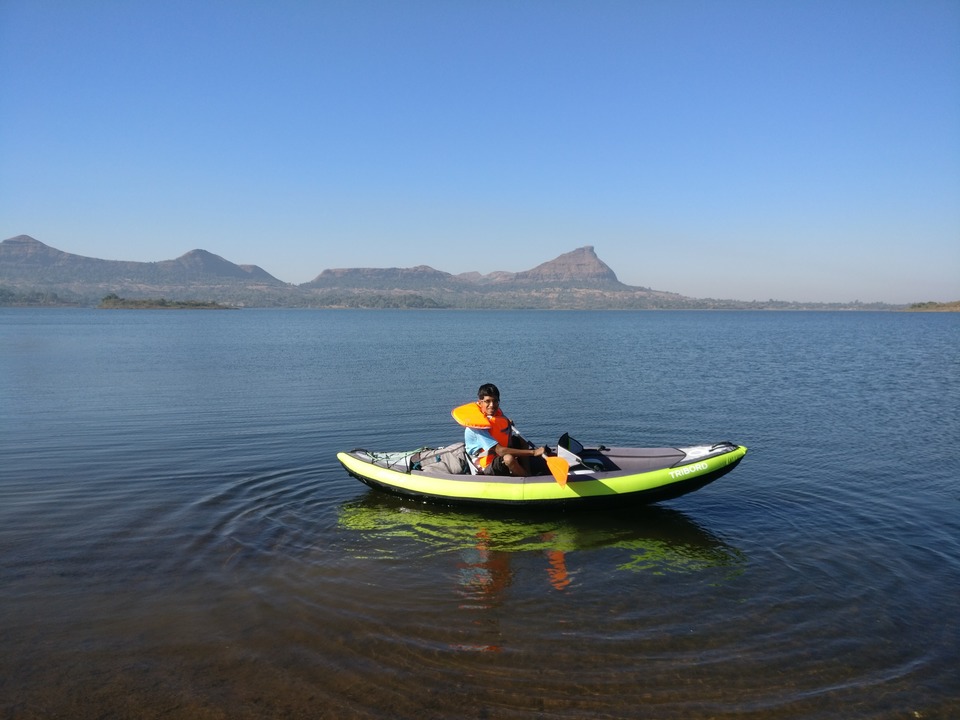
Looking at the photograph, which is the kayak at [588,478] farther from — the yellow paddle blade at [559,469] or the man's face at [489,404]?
the man's face at [489,404]

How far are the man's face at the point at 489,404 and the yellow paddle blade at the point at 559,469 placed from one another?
3.90 feet

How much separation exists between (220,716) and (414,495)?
582 cm

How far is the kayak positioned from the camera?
34.0 feet

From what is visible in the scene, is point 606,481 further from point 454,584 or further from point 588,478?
point 454,584

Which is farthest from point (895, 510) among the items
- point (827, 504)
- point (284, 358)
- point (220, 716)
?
point (284, 358)

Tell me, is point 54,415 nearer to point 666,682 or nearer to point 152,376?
point 152,376

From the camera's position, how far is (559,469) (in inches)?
406

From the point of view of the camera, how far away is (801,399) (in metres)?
22.9

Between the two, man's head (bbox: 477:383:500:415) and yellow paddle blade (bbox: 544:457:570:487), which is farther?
man's head (bbox: 477:383:500:415)

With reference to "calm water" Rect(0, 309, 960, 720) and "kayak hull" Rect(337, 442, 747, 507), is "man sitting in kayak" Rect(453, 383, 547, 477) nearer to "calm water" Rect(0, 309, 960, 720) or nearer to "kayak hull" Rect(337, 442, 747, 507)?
"kayak hull" Rect(337, 442, 747, 507)

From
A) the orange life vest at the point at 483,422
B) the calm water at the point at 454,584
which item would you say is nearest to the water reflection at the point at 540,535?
the calm water at the point at 454,584

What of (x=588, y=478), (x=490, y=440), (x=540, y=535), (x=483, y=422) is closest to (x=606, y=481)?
(x=588, y=478)

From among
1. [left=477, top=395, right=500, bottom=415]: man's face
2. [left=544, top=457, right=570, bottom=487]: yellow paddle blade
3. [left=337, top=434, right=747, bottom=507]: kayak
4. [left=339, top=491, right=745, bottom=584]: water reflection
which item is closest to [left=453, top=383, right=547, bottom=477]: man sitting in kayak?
[left=477, top=395, right=500, bottom=415]: man's face

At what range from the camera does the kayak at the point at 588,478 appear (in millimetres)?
10375
